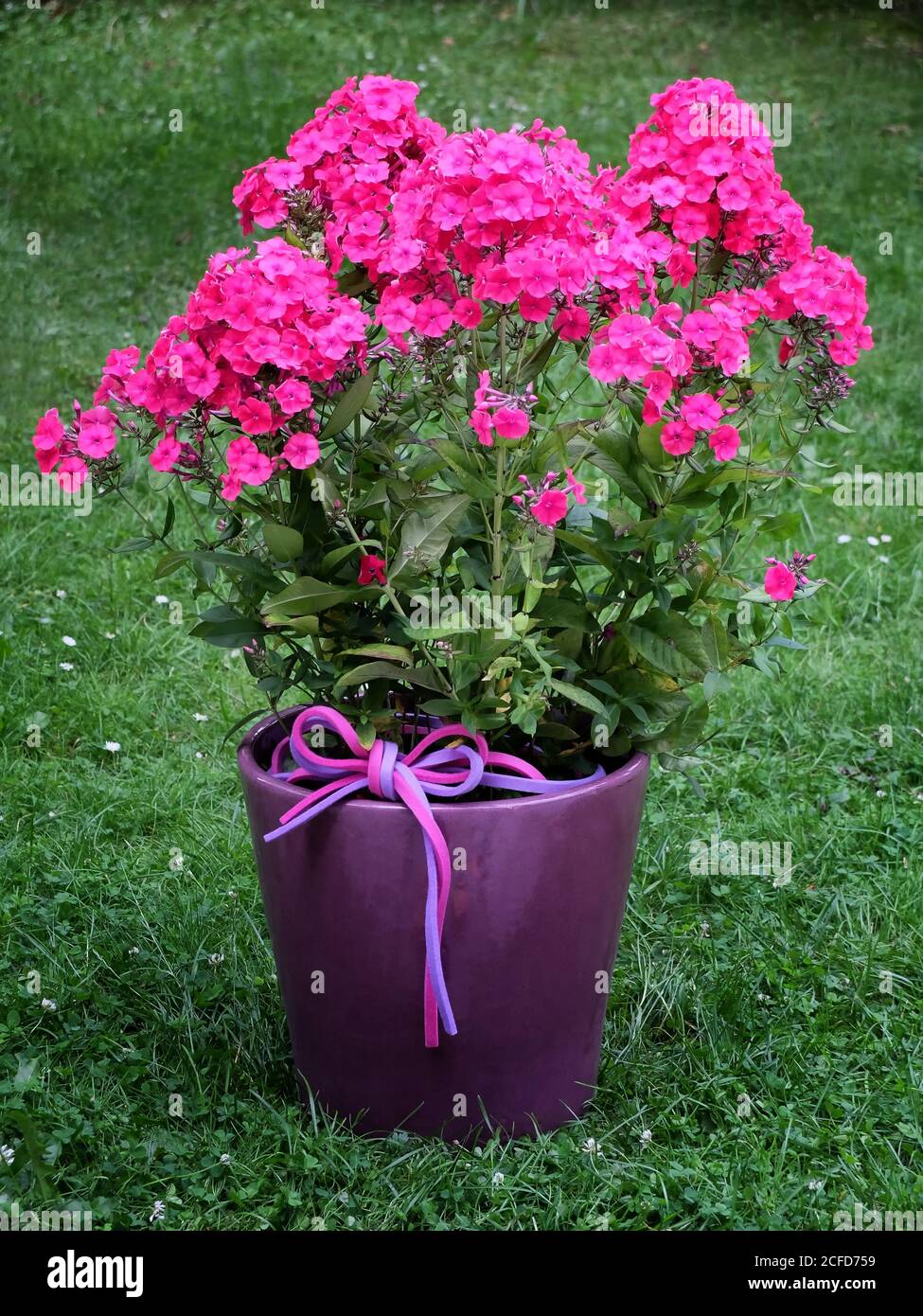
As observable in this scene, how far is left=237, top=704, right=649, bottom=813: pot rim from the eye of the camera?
1.76 m

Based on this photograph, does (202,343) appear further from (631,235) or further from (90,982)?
(90,982)

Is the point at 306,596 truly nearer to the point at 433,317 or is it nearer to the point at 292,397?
the point at 292,397

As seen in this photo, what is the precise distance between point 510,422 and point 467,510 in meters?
0.26

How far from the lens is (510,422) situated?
162cm

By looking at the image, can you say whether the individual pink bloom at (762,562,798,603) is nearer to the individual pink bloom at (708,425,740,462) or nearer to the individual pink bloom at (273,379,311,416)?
the individual pink bloom at (708,425,740,462)

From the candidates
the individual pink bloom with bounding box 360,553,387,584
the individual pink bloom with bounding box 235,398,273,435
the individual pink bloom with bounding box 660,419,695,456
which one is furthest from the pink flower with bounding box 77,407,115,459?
the individual pink bloom with bounding box 660,419,695,456

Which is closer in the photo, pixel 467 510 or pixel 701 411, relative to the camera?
pixel 701 411

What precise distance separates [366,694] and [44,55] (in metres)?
7.03

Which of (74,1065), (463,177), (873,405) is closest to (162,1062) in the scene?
(74,1065)

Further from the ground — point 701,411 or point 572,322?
point 572,322

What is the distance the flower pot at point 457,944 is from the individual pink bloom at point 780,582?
0.98ft

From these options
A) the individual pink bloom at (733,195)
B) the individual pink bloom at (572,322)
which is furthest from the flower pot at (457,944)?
the individual pink bloom at (733,195)

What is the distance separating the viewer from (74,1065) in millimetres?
2127

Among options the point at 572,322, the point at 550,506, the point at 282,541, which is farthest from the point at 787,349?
the point at 282,541
